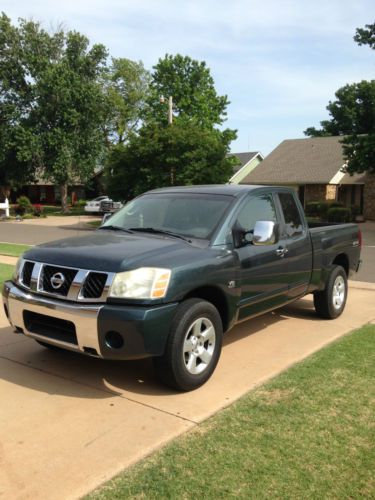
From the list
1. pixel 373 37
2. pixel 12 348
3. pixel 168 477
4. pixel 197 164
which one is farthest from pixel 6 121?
pixel 168 477

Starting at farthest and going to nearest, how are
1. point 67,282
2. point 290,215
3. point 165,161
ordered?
1. point 165,161
2. point 290,215
3. point 67,282

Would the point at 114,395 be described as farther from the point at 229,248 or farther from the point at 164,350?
the point at 229,248

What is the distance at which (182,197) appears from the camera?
531 cm

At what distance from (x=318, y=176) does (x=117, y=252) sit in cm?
3209

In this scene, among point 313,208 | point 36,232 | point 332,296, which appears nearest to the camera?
point 332,296

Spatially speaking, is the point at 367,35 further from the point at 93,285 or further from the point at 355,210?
the point at 93,285

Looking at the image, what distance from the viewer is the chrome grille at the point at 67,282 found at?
3.90 metres

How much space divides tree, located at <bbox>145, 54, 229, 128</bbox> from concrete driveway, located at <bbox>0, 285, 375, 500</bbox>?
37081 mm

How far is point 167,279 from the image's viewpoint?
3934 mm

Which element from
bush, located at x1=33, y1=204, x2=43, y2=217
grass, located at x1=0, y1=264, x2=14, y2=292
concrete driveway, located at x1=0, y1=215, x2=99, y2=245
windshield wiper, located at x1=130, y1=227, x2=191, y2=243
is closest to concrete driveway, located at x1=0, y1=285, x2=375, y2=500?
windshield wiper, located at x1=130, y1=227, x2=191, y2=243

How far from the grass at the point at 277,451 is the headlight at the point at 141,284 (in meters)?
1.05

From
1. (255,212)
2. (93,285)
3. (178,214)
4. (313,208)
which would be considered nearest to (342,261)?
(255,212)

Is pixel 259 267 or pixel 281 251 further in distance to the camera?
pixel 281 251

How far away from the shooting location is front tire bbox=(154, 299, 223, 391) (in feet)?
13.0
